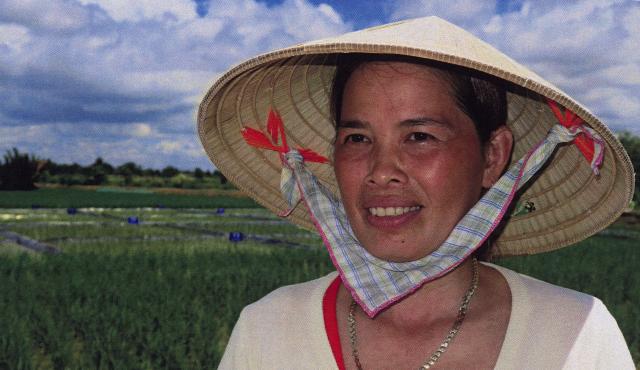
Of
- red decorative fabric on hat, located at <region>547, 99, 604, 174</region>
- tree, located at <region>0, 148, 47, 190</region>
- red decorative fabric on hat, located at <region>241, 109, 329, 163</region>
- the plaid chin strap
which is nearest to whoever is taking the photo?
the plaid chin strap

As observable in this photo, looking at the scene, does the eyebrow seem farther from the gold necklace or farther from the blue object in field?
the blue object in field

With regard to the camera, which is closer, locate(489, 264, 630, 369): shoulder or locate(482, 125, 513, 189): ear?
locate(489, 264, 630, 369): shoulder

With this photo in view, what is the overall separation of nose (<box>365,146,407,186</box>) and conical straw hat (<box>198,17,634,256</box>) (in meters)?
0.33

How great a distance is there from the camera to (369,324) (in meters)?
1.61

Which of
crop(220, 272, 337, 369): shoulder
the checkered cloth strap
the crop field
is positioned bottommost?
the crop field

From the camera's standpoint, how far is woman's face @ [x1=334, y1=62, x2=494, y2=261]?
145 centimetres

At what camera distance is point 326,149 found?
2.10 meters

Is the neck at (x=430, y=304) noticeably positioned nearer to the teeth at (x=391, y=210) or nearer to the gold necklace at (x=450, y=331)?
the gold necklace at (x=450, y=331)

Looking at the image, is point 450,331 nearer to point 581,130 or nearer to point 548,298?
point 548,298

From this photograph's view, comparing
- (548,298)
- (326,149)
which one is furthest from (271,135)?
(548,298)

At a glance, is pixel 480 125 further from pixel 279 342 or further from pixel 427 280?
pixel 279 342

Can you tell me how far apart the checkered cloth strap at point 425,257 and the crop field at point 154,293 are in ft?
8.38

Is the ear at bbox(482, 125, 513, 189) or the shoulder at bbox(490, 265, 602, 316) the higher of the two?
the ear at bbox(482, 125, 513, 189)

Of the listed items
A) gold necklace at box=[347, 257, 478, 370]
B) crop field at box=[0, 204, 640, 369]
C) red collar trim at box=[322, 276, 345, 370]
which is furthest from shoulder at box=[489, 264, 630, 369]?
crop field at box=[0, 204, 640, 369]
